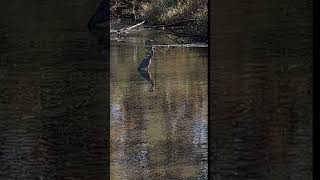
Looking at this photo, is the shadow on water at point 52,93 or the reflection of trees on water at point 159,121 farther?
the reflection of trees on water at point 159,121

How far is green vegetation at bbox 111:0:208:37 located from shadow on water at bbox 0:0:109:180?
1.29 ft

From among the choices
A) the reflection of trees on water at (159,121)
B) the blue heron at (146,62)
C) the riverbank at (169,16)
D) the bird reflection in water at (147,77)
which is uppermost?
the riverbank at (169,16)

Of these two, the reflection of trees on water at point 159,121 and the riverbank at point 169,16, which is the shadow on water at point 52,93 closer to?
the reflection of trees on water at point 159,121

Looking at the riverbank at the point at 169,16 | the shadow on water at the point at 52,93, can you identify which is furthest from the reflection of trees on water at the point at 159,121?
the shadow on water at the point at 52,93

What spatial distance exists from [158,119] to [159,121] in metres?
0.01

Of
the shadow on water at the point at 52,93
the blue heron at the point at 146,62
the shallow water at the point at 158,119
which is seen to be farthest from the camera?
the blue heron at the point at 146,62

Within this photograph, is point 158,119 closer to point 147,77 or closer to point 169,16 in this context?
point 147,77

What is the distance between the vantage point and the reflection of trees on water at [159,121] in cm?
228

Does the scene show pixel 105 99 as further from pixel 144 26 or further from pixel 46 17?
pixel 144 26

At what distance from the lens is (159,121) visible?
2328mm

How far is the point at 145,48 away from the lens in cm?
249

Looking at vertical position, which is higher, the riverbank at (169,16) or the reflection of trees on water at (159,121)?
the riverbank at (169,16)

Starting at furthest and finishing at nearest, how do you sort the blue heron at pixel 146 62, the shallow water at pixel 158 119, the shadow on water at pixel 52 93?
the blue heron at pixel 146 62 < the shallow water at pixel 158 119 < the shadow on water at pixel 52 93
